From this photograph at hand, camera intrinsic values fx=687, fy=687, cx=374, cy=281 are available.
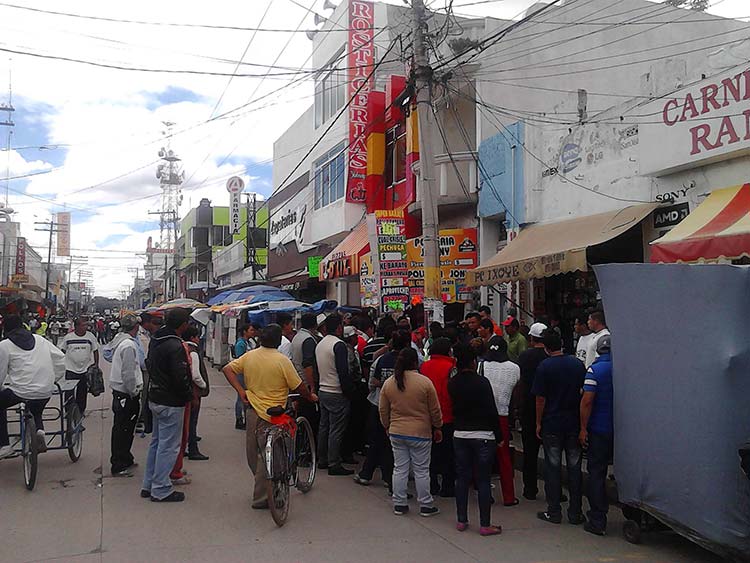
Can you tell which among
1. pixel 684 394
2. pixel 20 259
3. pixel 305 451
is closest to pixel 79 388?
pixel 305 451

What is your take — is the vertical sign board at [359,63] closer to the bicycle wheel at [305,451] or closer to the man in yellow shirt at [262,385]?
the bicycle wheel at [305,451]

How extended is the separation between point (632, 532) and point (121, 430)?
570cm

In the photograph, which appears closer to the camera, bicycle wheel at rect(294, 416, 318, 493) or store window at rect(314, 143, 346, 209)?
bicycle wheel at rect(294, 416, 318, 493)

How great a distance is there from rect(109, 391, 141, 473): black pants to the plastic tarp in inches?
216

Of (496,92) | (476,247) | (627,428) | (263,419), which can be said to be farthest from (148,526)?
(496,92)

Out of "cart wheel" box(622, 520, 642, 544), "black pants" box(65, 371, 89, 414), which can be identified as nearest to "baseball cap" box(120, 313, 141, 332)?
"black pants" box(65, 371, 89, 414)

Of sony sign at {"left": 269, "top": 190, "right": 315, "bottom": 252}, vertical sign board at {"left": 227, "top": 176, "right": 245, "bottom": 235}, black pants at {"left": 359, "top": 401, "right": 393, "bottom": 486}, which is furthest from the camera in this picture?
vertical sign board at {"left": 227, "top": 176, "right": 245, "bottom": 235}

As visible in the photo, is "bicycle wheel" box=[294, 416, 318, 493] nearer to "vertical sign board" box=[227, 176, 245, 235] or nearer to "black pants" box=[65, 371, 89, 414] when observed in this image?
"black pants" box=[65, 371, 89, 414]

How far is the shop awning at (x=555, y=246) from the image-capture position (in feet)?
34.1

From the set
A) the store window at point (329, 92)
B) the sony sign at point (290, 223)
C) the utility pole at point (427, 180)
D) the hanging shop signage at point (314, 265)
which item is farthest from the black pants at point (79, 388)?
the sony sign at point (290, 223)

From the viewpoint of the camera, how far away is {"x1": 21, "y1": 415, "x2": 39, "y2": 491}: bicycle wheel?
728cm

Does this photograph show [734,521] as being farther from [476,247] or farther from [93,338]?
[476,247]

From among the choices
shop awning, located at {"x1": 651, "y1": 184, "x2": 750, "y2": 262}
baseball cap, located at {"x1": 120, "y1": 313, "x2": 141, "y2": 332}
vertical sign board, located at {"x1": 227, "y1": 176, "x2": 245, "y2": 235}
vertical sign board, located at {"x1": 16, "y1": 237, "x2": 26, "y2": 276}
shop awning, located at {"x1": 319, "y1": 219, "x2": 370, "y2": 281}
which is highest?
vertical sign board, located at {"x1": 227, "y1": 176, "x2": 245, "y2": 235}

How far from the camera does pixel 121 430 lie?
321 inches
